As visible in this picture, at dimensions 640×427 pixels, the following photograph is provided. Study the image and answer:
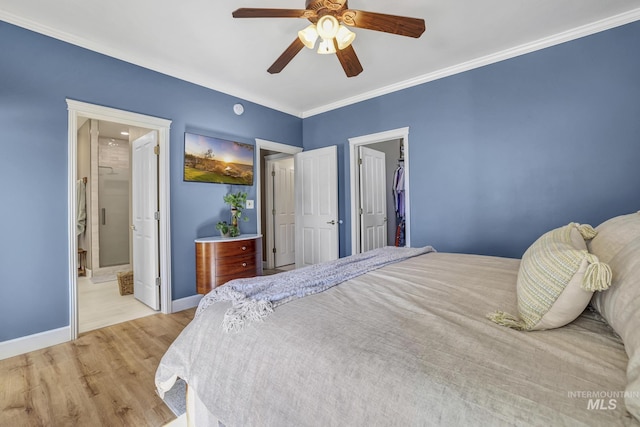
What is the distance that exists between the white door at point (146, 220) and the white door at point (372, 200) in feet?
8.80

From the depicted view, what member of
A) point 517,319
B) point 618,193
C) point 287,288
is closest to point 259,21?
point 287,288

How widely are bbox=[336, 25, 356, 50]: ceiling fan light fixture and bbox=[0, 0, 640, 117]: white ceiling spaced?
0.45m

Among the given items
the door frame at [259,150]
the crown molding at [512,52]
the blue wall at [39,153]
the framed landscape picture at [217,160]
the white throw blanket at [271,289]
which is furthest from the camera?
the door frame at [259,150]

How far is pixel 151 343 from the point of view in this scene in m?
2.34

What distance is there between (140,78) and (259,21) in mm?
1492

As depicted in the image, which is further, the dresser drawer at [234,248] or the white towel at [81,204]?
the white towel at [81,204]

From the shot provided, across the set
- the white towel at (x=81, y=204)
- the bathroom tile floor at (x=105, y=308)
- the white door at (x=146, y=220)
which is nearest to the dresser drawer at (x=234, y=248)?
the white door at (x=146, y=220)

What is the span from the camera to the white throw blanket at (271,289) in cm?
105

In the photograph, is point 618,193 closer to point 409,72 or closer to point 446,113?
point 446,113

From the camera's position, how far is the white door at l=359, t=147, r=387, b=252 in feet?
13.5

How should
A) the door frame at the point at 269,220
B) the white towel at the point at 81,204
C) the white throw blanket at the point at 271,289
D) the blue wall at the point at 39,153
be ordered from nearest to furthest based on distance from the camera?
the white throw blanket at the point at 271,289
the blue wall at the point at 39,153
the white towel at the point at 81,204
the door frame at the point at 269,220

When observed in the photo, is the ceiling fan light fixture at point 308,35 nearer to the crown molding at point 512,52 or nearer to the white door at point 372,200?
the crown molding at point 512,52

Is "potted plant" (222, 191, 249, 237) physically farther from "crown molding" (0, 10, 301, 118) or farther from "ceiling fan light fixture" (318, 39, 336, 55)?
"ceiling fan light fixture" (318, 39, 336, 55)

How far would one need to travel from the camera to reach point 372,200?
4.30 m
